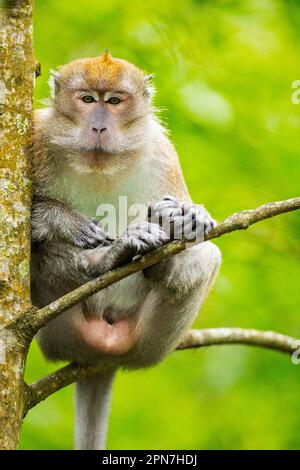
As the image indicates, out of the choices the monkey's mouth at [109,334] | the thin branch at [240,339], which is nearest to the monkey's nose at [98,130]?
the monkey's mouth at [109,334]

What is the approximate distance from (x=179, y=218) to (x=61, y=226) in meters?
0.83

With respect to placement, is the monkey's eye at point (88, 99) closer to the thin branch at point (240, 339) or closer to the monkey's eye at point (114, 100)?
the monkey's eye at point (114, 100)

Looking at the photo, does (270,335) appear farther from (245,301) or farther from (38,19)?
(38,19)

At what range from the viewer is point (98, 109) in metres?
4.97

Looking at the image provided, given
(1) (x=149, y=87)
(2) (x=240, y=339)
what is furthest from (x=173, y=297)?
(1) (x=149, y=87)

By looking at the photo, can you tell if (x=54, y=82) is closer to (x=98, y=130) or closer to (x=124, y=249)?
(x=98, y=130)

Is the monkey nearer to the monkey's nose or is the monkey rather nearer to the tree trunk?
the monkey's nose

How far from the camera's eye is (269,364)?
21.9ft

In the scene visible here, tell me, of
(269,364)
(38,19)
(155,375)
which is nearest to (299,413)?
(269,364)

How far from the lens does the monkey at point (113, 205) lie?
4.93 meters

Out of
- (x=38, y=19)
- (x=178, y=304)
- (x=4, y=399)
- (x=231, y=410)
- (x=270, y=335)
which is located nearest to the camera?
(x=4, y=399)

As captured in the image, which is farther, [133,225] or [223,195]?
[223,195]

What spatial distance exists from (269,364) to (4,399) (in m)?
3.41

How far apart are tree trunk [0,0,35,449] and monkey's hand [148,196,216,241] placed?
2.66 ft
